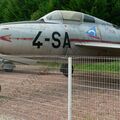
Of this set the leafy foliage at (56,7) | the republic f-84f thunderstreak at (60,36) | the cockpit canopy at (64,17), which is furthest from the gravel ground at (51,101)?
the leafy foliage at (56,7)

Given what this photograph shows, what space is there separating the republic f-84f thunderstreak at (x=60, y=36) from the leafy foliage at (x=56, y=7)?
12.8 meters

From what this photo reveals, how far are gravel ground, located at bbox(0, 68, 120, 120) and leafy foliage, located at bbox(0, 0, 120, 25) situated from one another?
15.4 metres

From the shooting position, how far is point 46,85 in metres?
12.1

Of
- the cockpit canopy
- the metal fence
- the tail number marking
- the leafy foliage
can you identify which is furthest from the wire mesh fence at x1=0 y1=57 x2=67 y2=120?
the leafy foliage

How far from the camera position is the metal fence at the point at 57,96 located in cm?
829

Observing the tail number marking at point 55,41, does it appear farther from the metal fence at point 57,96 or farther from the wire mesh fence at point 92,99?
the wire mesh fence at point 92,99

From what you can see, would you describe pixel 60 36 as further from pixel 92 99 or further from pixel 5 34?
pixel 92 99

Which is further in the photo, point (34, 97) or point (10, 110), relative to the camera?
point (34, 97)

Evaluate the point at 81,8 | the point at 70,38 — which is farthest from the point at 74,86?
the point at 81,8

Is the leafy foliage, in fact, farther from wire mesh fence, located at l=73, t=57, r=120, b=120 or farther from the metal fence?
wire mesh fence, located at l=73, t=57, r=120, b=120

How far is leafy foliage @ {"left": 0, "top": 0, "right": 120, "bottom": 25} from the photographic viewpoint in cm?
2736

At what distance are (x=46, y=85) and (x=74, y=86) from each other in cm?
179

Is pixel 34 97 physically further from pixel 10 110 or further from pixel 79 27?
pixel 79 27

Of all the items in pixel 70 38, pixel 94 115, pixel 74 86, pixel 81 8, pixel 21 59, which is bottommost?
pixel 94 115
